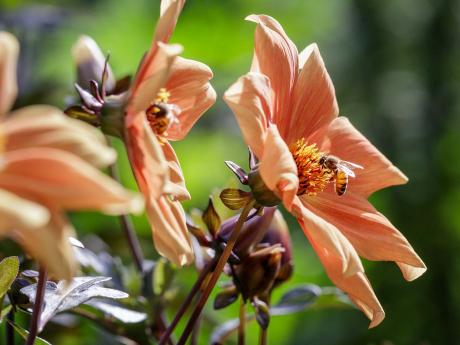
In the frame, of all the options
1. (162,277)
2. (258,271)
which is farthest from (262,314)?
(162,277)

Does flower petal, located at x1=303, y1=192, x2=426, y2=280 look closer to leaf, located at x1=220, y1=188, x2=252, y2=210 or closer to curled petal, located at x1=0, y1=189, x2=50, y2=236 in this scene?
leaf, located at x1=220, y1=188, x2=252, y2=210

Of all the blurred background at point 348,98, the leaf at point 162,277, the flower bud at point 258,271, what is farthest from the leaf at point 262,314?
the blurred background at point 348,98

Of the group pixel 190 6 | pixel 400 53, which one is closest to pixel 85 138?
pixel 190 6

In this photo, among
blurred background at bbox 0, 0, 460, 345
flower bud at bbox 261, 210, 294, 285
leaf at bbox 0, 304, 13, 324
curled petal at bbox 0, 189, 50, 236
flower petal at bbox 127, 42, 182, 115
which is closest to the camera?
curled petal at bbox 0, 189, 50, 236

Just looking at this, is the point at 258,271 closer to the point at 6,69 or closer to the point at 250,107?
the point at 250,107

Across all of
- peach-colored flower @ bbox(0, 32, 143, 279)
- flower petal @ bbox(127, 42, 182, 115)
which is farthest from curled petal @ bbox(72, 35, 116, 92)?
peach-colored flower @ bbox(0, 32, 143, 279)

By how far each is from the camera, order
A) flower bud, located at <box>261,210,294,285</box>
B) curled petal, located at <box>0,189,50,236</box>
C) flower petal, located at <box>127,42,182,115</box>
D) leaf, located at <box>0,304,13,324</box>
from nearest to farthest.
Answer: curled petal, located at <box>0,189,50,236</box>, flower petal, located at <box>127,42,182,115</box>, leaf, located at <box>0,304,13,324</box>, flower bud, located at <box>261,210,294,285</box>
